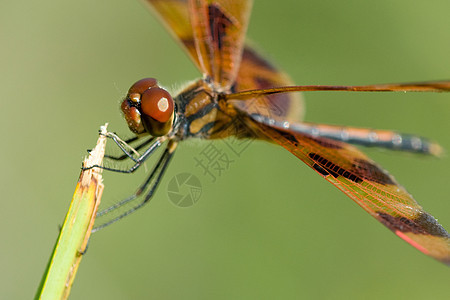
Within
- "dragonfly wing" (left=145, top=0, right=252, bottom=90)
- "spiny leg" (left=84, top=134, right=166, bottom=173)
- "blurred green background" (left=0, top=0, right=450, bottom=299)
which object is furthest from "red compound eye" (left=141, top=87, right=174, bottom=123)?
"dragonfly wing" (left=145, top=0, right=252, bottom=90)

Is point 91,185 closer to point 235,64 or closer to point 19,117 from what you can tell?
point 235,64

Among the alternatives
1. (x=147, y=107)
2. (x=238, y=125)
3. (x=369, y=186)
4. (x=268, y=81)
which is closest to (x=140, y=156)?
(x=147, y=107)

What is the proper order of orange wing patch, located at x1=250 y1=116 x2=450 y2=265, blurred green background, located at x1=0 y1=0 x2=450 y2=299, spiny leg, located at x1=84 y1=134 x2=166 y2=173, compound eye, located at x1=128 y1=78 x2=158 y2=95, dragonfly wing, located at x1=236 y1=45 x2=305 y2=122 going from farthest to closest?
blurred green background, located at x1=0 y1=0 x2=450 y2=299, dragonfly wing, located at x1=236 y1=45 x2=305 y2=122, compound eye, located at x1=128 y1=78 x2=158 y2=95, spiny leg, located at x1=84 y1=134 x2=166 y2=173, orange wing patch, located at x1=250 y1=116 x2=450 y2=265

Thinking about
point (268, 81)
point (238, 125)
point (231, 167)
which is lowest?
point (238, 125)

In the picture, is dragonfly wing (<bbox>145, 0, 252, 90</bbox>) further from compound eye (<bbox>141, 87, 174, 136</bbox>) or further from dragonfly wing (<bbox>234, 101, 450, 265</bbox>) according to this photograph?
compound eye (<bbox>141, 87, 174, 136</bbox>)

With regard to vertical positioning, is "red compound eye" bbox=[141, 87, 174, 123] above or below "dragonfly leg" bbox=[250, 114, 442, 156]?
below

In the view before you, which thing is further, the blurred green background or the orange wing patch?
the blurred green background

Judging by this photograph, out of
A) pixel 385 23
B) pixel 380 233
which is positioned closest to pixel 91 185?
pixel 380 233

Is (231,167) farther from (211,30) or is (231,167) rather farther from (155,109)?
(155,109)
